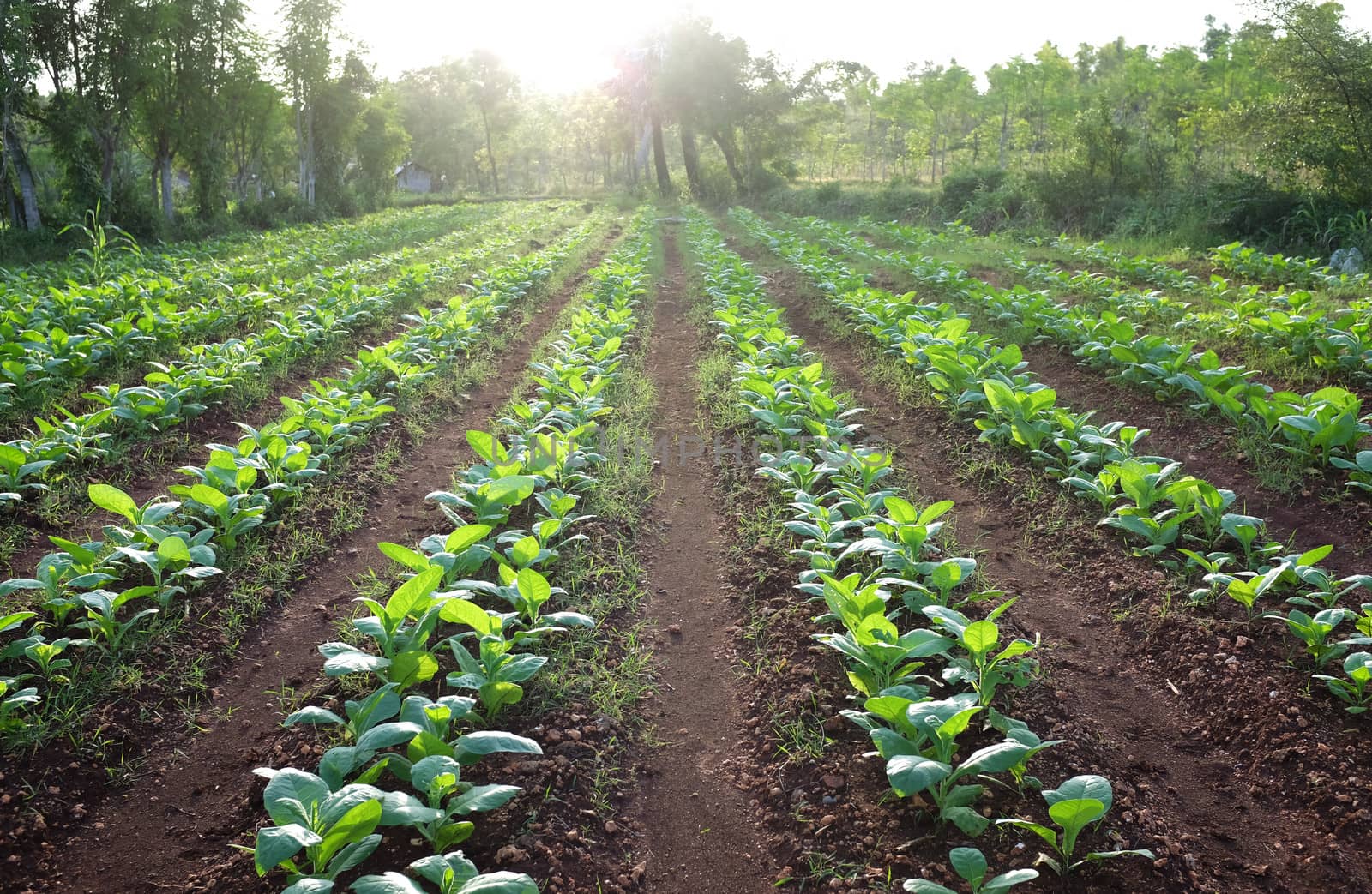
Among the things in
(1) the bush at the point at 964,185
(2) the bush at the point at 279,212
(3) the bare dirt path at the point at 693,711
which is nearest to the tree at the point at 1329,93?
(1) the bush at the point at 964,185

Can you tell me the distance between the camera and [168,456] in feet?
17.3

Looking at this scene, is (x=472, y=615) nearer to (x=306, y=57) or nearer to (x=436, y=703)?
(x=436, y=703)

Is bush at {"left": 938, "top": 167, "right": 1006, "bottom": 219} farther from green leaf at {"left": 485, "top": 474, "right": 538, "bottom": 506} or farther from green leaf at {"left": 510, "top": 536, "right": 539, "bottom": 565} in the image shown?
green leaf at {"left": 510, "top": 536, "right": 539, "bottom": 565}

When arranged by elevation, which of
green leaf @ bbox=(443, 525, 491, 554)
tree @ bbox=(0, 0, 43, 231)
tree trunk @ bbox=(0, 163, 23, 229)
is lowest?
green leaf @ bbox=(443, 525, 491, 554)

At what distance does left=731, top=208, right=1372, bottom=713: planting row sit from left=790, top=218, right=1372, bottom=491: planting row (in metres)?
0.62

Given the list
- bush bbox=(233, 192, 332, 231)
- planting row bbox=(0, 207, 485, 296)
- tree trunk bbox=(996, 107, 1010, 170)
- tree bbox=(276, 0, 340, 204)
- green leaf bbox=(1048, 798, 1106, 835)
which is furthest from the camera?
tree trunk bbox=(996, 107, 1010, 170)

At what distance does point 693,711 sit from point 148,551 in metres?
2.57

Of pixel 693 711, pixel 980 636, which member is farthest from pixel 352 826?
pixel 980 636

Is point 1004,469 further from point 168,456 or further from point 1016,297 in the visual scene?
point 168,456

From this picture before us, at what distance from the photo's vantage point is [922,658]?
125 inches

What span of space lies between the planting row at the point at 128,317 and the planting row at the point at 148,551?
2036mm

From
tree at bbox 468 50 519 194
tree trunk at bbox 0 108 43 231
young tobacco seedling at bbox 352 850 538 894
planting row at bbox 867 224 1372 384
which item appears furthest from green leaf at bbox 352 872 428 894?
tree at bbox 468 50 519 194

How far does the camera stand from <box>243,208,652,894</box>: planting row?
6.70 ft

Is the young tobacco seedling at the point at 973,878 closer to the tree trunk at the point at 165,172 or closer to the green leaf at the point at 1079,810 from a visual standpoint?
the green leaf at the point at 1079,810
